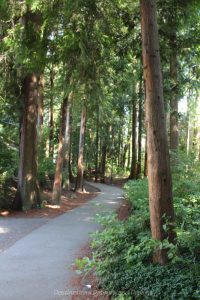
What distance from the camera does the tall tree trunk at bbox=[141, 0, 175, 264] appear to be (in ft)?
18.8

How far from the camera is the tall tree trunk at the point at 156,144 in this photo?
18.8 feet

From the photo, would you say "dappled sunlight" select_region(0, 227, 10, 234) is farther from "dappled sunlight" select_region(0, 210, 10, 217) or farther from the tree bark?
the tree bark

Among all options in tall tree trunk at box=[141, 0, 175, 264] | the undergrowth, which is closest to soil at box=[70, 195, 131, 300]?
the undergrowth

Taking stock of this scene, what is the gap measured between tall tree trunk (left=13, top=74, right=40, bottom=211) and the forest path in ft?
11.4

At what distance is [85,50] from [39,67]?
1.50m

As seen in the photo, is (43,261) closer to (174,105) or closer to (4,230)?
Answer: (4,230)

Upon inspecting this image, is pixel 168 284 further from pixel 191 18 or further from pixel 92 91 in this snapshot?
pixel 191 18

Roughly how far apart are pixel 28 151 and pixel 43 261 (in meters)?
8.49

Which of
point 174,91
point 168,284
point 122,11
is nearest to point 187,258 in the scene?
point 168,284

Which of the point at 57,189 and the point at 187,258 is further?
the point at 57,189

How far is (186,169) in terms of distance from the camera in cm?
1052

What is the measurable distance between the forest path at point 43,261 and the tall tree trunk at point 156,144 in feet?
5.29

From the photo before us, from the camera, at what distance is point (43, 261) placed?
26.0ft

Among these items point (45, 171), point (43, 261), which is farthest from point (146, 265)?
point (45, 171)
